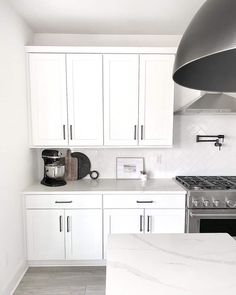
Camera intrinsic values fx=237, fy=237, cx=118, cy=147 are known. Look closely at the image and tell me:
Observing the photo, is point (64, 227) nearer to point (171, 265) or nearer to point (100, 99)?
point (100, 99)

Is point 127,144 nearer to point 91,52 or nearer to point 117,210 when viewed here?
point 117,210

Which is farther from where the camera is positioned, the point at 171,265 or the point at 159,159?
the point at 159,159

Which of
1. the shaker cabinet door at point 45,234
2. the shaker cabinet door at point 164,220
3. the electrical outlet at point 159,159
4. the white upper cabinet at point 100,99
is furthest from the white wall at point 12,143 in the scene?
the electrical outlet at point 159,159

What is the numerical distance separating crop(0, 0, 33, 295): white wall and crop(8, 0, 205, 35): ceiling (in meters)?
0.22

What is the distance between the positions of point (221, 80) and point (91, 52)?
1.94 meters

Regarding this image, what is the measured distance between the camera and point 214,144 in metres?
3.03

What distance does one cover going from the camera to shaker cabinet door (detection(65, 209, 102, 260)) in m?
2.52

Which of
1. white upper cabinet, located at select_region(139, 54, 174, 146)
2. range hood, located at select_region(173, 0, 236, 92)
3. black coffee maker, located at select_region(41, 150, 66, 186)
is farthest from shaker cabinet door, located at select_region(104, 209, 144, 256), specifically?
range hood, located at select_region(173, 0, 236, 92)

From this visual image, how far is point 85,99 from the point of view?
2.60 metres

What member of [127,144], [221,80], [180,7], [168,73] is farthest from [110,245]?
[180,7]

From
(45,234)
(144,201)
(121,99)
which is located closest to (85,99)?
(121,99)

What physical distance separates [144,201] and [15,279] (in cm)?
147

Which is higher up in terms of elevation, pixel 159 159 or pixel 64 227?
pixel 159 159

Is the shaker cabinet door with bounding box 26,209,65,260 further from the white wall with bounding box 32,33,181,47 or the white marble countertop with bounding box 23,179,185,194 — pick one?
the white wall with bounding box 32,33,181,47
